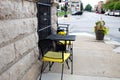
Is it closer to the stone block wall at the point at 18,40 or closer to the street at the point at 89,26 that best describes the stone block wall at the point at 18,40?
the stone block wall at the point at 18,40

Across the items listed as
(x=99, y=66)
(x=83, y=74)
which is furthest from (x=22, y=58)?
(x=99, y=66)

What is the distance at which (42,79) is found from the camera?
4.89m

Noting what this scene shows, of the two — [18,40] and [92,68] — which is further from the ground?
[18,40]

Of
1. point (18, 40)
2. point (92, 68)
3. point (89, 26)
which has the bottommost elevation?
point (92, 68)

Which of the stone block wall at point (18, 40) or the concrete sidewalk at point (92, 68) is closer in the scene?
the stone block wall at point (18, 40)

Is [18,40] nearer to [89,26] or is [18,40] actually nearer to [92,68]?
[92,68]

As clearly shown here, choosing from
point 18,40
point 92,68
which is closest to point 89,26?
point 92,68

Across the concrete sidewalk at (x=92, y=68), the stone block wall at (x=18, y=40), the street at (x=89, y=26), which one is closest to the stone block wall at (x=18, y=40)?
the stone block wall at (x=18, y=40)

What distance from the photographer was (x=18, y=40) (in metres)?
3.43

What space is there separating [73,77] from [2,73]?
2525 mm

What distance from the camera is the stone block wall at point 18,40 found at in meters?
2.86

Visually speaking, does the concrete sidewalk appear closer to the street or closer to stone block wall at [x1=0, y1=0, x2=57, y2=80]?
stone block wall at [x1=0, y1=0, x2=57, y2=80]

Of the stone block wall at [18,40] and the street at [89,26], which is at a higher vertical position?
the stone block wall at [18,40]

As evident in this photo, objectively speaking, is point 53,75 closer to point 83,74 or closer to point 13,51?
point 83,74
